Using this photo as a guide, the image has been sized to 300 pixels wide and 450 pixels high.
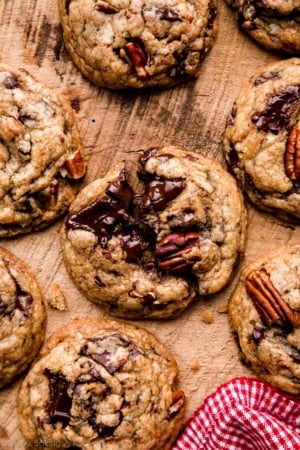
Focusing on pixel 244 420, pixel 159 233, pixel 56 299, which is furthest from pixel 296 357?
pixel 56 299

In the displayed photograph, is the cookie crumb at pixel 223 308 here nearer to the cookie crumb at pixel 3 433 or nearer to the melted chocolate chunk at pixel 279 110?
the melted chocolate chunk at pixel 279 110

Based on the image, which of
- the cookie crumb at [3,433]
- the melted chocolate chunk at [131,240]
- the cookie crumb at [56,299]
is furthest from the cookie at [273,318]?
the cookie crumb at [3,433]

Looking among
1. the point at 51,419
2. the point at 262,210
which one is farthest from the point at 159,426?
the point at 262,210

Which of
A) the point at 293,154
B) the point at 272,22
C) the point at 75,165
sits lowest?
the point at 75,165

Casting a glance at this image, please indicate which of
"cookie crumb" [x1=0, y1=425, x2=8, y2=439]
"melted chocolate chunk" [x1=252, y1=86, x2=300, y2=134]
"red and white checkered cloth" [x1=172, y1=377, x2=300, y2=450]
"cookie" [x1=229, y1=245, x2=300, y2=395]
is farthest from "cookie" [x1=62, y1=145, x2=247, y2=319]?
"cookie crumb" [x1=0, y1=425, x2=8, y2=439]

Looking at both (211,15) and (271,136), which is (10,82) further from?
(271,136)
